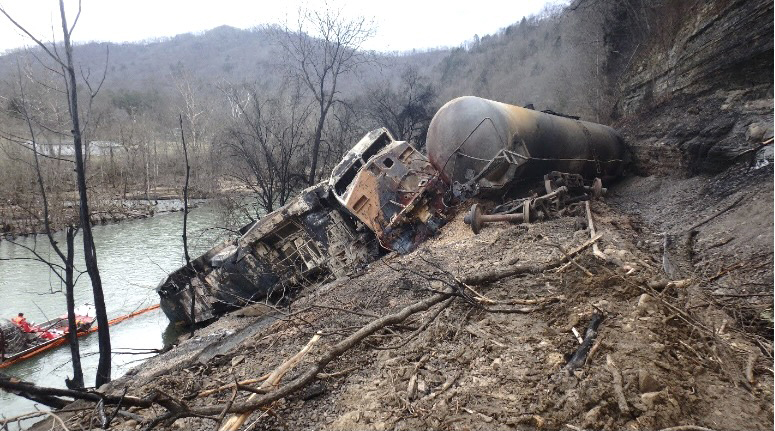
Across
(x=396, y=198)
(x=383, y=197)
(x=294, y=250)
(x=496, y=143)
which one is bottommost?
(x=294, y=250)

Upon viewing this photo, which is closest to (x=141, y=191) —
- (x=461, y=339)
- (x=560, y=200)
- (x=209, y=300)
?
(x=209, y=300)

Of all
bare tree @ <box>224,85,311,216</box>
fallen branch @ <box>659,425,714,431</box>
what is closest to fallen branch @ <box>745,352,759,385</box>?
fallen branch @ <box>659,425,714,431</box>

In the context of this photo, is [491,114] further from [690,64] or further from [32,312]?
[32,312]

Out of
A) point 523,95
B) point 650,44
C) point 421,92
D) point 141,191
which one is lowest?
point 523,95

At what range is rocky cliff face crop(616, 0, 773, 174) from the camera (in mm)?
7223

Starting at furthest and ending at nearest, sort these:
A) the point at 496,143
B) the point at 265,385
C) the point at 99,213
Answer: the point at 99,213 < the point at 496,143 < the point at 265,385

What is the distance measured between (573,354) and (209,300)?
8.21m

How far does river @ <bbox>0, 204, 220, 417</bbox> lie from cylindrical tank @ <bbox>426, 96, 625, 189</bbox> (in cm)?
509

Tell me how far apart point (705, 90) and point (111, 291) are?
1499cm

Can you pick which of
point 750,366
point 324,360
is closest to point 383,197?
point 324,360

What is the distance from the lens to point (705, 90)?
882 centimetres

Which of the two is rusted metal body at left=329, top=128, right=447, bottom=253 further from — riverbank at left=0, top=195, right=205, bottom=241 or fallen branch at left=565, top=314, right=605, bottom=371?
riverbank at left=0, top=195, right=205, bottom=241

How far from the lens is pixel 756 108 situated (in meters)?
7.36

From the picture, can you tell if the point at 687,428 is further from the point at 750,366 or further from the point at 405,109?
the point at 405,109
